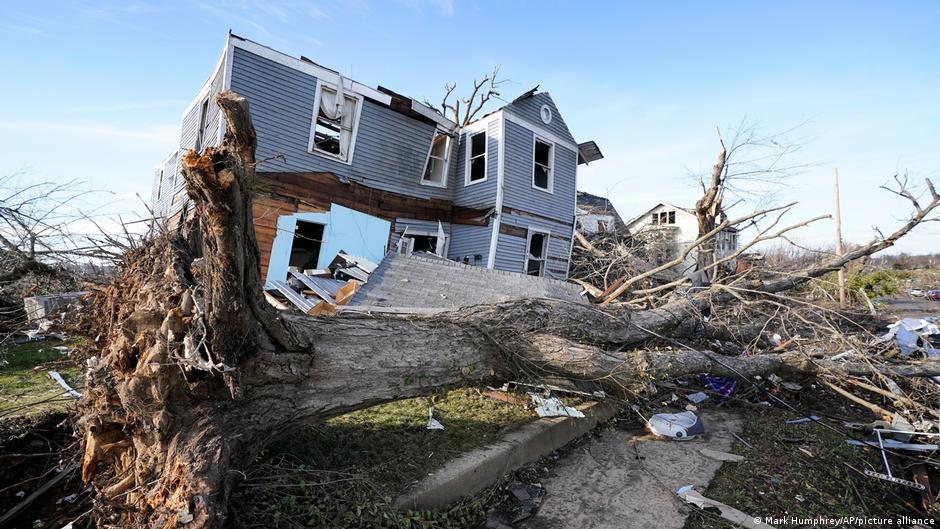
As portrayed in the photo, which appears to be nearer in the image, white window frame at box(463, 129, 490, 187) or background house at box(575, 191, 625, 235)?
white window frame at box(463, 129, 490, 187)

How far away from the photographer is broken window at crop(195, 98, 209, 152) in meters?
9.64

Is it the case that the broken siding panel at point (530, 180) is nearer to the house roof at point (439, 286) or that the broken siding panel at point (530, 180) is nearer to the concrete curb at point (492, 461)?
the house roof at point (439, 286)

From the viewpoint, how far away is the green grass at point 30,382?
3.88m

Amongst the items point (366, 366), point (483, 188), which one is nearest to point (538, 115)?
point (483, 188)

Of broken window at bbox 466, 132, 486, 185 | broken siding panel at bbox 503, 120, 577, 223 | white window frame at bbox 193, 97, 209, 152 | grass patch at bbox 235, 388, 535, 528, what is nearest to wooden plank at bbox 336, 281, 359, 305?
grass patch at bbox 235, 388, 535, 528

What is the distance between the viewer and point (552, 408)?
472cm

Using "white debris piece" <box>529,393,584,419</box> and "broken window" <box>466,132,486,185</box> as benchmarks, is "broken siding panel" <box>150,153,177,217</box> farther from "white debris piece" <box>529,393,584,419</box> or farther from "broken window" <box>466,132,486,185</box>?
"white debris piece" <box>529,393,584,419</box>

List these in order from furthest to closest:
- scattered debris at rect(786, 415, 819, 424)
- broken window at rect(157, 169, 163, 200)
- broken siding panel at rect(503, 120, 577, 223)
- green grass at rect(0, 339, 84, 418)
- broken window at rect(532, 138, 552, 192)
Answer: broken window at rect(157, 169, 163, 200) < broken window at rect(532, 138, 552, 192) < broken siding panel at rect(503, 120, 577, 223) < scattered debris at rect(786, 415, 819, 424) < green grass at rect(0, 339, 84, 418)

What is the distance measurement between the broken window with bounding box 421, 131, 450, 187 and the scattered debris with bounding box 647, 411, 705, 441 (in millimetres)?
8752

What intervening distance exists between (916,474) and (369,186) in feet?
33.4

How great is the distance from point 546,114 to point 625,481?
11.6m

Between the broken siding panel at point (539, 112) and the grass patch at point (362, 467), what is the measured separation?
32.6 ft

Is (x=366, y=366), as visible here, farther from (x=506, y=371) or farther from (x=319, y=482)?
(x=506, y=371)

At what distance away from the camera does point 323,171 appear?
9.47 m
